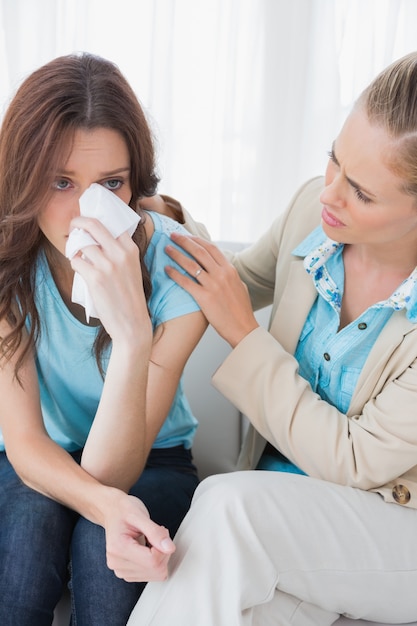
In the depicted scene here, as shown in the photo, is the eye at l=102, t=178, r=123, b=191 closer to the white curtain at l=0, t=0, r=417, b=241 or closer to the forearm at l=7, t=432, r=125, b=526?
the forearm at l=7, t=432, r=125, b=526

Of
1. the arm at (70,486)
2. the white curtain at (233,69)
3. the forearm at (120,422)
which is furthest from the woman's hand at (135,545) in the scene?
the white curtain at (233,69)

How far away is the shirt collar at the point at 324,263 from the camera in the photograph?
1395mm

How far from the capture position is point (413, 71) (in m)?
1.31

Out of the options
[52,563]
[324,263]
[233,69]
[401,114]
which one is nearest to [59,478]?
[52,563]

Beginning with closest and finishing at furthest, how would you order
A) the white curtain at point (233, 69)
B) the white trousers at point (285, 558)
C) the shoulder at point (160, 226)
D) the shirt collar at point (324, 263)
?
the white trousers at point (285, 558) < the shirt collar at point (324, 263) < the shoulder at point (160, 226) < the white curtain at point (233, 69)

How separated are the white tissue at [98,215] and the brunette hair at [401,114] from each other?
44 cm

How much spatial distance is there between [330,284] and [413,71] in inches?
Result: 16.4

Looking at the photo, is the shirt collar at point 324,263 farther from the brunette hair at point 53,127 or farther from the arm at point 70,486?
the arm at point 70,486

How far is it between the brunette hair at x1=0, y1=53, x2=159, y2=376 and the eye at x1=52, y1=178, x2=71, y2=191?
16 mm

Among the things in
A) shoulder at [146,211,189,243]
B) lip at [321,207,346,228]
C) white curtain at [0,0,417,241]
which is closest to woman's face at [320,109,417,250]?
lip at [321,207,346,228]

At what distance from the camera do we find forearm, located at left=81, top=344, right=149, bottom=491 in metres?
1.33

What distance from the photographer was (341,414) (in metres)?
1.42

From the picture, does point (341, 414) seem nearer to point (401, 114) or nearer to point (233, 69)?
point (401, 114)

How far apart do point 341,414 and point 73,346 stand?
51cm
